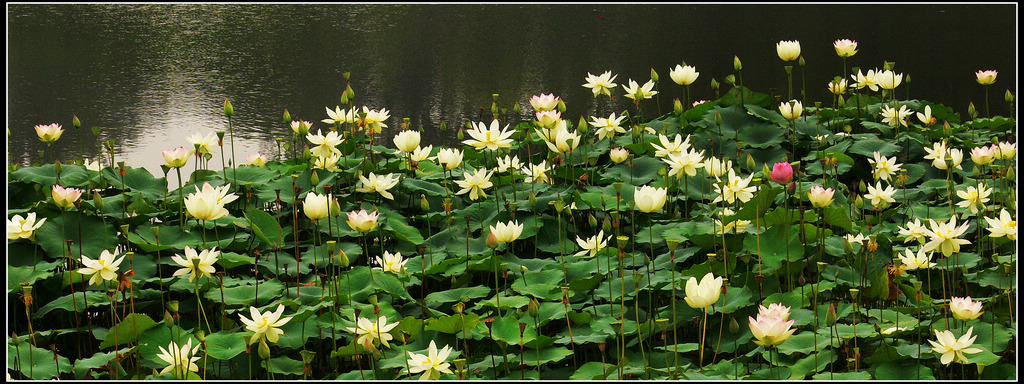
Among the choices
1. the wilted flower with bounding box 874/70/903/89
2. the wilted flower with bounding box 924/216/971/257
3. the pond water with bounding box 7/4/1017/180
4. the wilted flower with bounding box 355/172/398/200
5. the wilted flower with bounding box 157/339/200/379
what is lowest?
the wilted flower with bounding box 157/339/200/379

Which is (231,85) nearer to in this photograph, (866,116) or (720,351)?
(866,116)

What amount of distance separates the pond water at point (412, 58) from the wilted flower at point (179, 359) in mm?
2011

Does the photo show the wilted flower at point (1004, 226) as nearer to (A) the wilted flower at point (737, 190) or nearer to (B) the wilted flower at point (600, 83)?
(A) the wilted flower at point (737, 190)

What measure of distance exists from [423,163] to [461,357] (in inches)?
50.0

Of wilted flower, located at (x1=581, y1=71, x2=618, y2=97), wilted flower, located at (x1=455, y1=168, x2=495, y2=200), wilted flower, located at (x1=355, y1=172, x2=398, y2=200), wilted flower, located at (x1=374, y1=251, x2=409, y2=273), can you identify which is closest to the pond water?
wilted flower, located at (x1=581, y1=71, x2=618, y2=97)

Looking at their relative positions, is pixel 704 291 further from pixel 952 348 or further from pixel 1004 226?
pixel 1004 226

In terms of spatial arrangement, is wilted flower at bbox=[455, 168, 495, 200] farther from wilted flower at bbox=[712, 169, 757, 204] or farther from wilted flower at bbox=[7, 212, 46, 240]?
wilted flower at bbox=[7, 212, 46, 240]

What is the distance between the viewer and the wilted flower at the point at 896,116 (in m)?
2.95

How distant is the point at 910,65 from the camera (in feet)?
17.3

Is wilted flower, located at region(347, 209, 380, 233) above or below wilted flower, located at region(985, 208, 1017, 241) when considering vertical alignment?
above

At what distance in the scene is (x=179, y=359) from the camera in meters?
1.54

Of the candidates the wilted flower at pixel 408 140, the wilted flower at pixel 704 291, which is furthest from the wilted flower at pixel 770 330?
the wilted flower at pixel 408 140

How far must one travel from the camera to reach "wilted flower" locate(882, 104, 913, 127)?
2945mm

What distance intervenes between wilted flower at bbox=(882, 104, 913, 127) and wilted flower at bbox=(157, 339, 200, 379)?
2314mm
